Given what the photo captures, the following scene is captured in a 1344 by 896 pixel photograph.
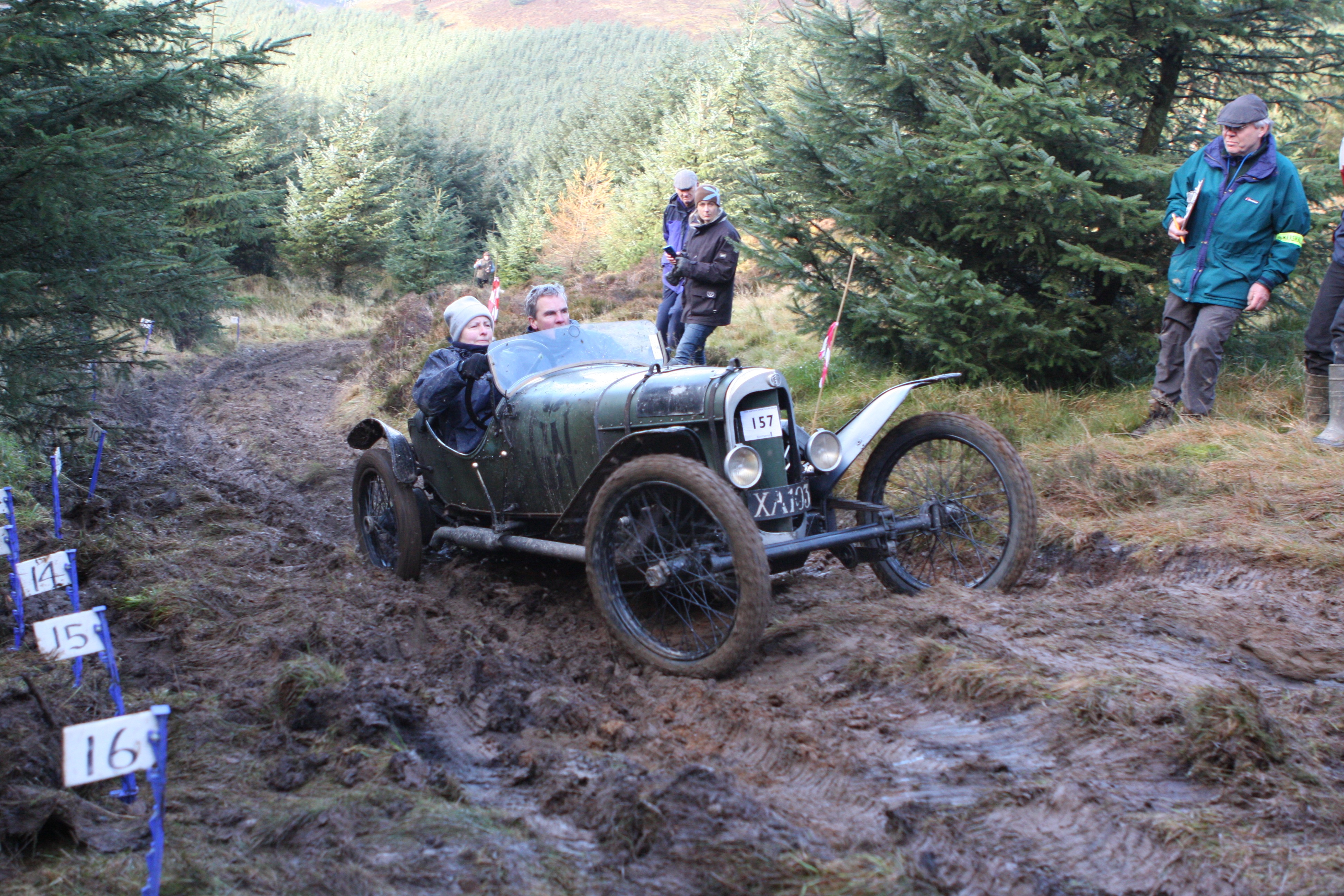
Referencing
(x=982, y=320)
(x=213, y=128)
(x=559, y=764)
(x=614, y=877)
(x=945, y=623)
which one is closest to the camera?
(x=614, y=877)

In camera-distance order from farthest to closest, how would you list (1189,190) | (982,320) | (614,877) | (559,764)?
(982,320)
(1189,190)
(559,764)
(614,877)

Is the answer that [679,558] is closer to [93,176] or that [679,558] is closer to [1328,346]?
[1328,346]

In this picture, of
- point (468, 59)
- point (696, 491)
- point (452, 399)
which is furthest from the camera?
point (468, 59)

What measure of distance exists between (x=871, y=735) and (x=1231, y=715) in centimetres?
104

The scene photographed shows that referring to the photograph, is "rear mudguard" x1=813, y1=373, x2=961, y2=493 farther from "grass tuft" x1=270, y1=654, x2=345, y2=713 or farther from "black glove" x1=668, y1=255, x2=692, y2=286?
"black glove" x1=668, y1=255, x2=692, y2=286

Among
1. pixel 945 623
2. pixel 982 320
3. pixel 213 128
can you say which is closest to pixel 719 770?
pixel 945 623

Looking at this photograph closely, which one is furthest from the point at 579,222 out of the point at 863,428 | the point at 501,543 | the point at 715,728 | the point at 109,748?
the point at 109,748

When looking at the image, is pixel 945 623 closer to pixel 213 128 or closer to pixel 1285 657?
pixel 1285 657

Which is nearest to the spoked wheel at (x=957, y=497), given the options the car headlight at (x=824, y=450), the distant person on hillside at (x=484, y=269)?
the car headlight at (x=824, y=450)

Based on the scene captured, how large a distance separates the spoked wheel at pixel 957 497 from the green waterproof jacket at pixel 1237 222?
2.49 meters

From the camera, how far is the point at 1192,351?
5.99 m

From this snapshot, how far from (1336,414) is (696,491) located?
4301 millimetres

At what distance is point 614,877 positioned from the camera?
2295mm

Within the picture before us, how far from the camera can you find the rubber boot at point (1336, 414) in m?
5.46
